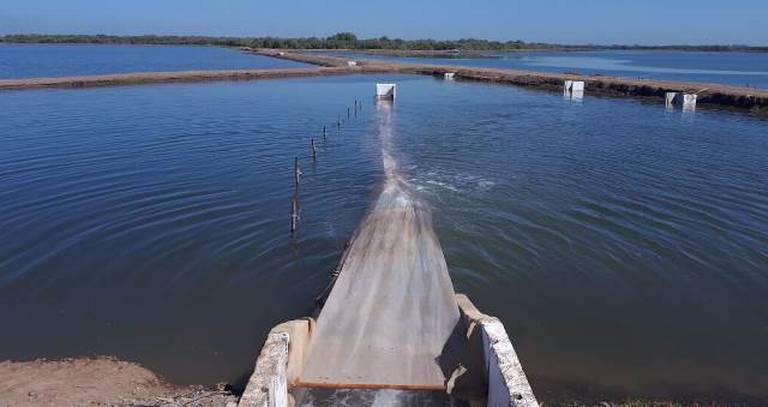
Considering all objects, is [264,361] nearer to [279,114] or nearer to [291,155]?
[291,155]

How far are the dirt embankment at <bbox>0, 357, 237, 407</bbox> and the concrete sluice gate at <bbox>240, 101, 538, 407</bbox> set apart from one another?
1.40 metres

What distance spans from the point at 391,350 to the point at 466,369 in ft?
3.92

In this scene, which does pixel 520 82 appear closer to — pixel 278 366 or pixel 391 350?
pixel 391 350

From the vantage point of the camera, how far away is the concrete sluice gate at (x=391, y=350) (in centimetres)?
708

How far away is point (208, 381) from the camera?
30.7 ft

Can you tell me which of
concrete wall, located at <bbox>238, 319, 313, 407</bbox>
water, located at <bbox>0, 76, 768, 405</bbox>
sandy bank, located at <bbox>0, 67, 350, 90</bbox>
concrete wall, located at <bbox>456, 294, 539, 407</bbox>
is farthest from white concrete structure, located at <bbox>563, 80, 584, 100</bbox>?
concrete wall, located at <bbox>238, 319, 313, 407</bbox>

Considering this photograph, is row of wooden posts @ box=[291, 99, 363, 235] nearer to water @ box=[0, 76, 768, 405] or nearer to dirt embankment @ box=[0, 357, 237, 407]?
water @ box=[0, 76, 768, 405]

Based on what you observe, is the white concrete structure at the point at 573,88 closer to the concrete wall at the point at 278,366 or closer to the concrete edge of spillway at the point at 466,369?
the concrete edge of spillway at the point at 466,369

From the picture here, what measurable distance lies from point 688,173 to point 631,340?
13.8 metres

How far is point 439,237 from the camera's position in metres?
15.3

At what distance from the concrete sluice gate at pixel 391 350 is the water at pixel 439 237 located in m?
1.96

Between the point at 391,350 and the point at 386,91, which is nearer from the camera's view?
the point at 391,350

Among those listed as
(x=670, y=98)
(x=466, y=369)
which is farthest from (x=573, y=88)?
(x=466, y=369)

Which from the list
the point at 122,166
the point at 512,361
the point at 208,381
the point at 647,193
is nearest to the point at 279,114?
the point at 122,166
